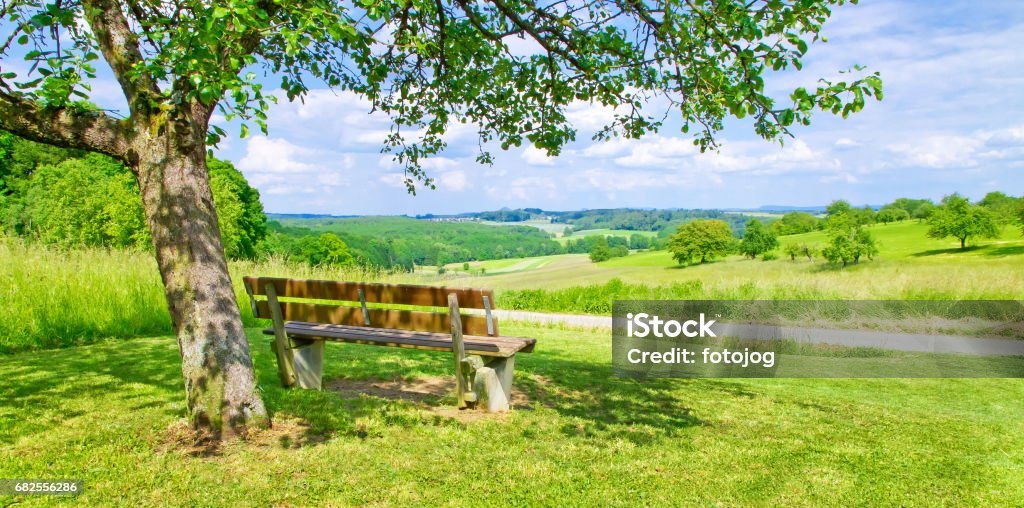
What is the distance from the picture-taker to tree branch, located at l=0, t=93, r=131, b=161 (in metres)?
4.54

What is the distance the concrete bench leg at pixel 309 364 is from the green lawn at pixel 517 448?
0.41 metres

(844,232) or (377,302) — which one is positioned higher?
(844,232)

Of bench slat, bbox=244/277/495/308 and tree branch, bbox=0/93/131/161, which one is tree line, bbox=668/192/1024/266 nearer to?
bench slat, bbox=244/277/495/308

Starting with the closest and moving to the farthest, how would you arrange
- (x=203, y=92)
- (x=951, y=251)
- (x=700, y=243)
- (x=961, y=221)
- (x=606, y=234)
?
1. (x=203, y=92)
2. (x=961, y=221)
3. (x=951, y=251)
4. (x=700, y=243)
5. (x=606, y=234)

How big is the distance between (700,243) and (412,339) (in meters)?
23.6

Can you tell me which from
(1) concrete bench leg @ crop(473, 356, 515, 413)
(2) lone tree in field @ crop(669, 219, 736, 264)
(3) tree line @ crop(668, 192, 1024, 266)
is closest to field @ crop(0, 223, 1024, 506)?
(1) concrete bench leg @ crop(473, 356, 515, 413)

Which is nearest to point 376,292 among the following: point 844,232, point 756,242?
point 844,232

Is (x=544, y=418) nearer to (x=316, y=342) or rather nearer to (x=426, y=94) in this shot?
(x=316, y=342)

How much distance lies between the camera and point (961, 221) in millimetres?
24469

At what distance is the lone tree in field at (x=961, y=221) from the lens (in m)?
23.8

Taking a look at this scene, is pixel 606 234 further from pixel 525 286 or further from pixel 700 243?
pixel 525 286

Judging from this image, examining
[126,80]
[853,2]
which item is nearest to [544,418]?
[126,80]

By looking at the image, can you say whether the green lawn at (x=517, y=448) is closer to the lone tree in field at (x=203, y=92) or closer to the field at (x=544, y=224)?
the lone tree in field at (x=203, y=92)

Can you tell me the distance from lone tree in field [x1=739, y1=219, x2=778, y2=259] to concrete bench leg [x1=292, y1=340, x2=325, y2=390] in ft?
79.7
